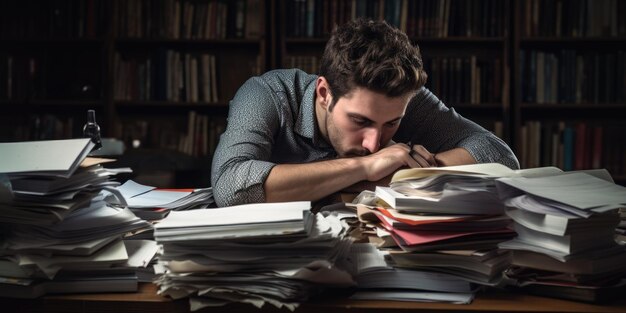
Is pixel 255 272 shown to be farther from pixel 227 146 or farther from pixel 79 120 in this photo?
pixel 79 120

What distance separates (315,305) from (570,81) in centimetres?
325

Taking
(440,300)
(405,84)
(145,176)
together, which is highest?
(405,84)

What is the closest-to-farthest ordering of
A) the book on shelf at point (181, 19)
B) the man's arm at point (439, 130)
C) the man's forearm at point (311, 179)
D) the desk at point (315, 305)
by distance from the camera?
1. the desk at point (315, 305)
2. the man's forearm at point (311, 179)
3. the man's arm at point (439, 130)
4. the book on shelf at point (181, 19)

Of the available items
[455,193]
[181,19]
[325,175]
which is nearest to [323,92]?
[325,175]

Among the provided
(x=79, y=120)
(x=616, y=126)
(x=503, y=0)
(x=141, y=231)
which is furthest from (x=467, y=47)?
(x=141, y=231)

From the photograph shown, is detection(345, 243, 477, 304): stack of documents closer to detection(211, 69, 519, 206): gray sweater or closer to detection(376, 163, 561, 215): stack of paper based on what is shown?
detection(376, 163, 561, 215): stack of paper

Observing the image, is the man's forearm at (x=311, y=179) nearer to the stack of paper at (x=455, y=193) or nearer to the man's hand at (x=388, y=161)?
the man's hand at (x=388, y=161)

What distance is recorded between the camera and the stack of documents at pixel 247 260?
77 centimetres

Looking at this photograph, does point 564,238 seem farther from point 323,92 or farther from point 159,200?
point 323,92

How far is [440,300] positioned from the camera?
792mm

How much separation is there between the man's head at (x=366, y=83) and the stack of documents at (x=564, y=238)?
0.78 meters

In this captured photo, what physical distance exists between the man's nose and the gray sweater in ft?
0.78

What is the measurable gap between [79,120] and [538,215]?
12.2ft

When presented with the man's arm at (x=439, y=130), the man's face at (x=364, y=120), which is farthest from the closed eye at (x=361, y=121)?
the man's arm at (x=439, y=130)
